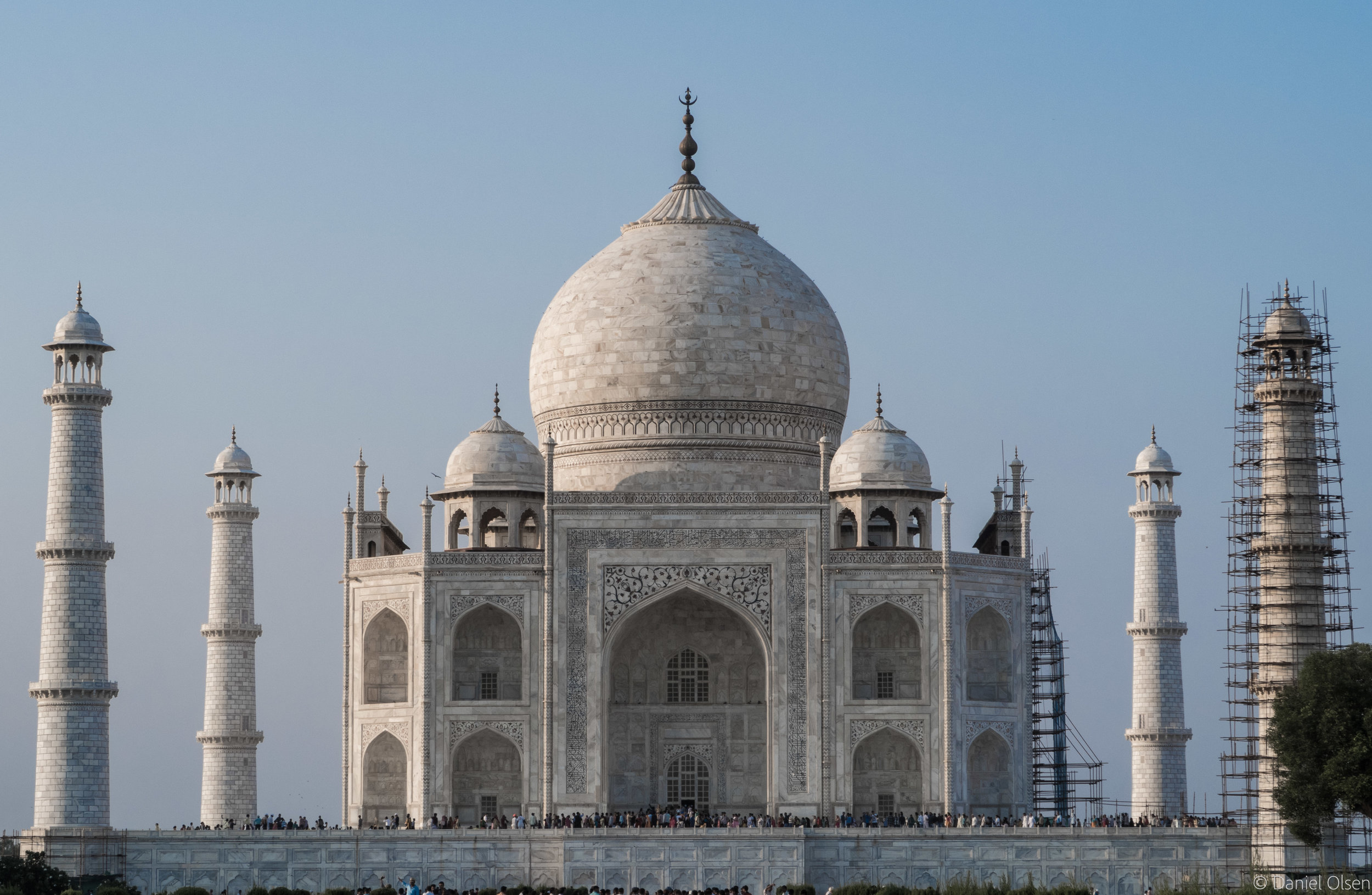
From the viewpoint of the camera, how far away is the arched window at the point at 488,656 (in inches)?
1362

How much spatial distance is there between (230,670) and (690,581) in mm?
8871

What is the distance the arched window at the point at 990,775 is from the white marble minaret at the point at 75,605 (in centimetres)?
1229

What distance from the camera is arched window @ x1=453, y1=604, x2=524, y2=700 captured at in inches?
1362

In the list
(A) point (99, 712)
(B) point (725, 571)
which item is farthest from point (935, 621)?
(A) point (99, 712)

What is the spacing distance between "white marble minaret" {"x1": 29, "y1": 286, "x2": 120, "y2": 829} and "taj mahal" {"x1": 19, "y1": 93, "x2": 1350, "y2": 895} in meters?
0.04

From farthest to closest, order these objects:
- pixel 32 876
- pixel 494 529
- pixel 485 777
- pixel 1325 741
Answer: pixel 494 529 → pixel 485 777 → pixel 1325 741 → pixel 32 876

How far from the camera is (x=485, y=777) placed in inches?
1348

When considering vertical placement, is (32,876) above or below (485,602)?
below

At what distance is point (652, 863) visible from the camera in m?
30.9

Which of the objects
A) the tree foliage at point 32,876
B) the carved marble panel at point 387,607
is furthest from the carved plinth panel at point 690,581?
the tree foliage at point 32,876

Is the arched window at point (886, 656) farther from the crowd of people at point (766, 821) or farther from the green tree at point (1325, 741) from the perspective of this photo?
the green tree at point (1325, 741)

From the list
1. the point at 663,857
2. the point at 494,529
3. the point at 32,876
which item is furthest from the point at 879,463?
the point at 32,876

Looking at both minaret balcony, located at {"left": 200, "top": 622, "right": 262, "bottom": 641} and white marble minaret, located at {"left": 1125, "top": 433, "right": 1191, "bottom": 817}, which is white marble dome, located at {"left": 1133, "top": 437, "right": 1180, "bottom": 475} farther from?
minaret balcony, located at {"left": 200, "top": 622, "right": 262, "bottom": 641}

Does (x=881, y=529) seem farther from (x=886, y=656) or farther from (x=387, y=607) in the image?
(x=387, y=607)
